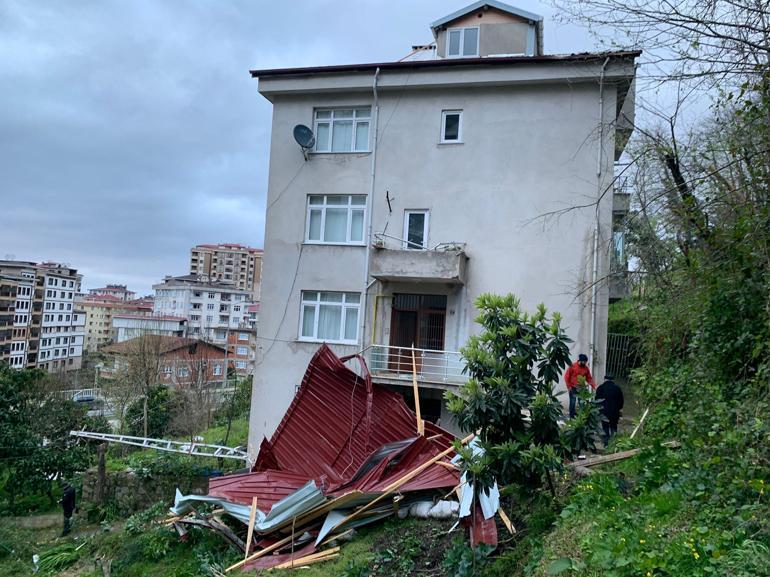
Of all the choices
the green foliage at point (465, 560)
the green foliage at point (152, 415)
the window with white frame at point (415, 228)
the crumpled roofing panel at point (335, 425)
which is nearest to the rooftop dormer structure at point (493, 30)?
the window with white frame at point (415, 228)

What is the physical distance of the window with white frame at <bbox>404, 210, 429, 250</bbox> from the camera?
561 inches

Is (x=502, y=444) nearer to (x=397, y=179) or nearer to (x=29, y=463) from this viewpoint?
(x=397, y=179)

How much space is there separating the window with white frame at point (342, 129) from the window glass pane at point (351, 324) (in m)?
4.86

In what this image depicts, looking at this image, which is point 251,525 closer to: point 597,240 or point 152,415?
point 597,240

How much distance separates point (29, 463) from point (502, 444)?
1786 centimetres

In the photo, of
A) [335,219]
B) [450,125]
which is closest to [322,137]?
[335,219]

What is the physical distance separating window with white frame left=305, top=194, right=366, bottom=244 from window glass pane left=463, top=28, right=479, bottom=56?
6.13 metres

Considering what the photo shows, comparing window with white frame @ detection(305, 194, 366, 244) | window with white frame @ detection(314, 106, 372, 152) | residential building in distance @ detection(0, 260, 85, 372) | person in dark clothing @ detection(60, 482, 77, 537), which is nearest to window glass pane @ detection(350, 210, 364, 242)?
window with white frame @ detection(305, 194, 366, 244)

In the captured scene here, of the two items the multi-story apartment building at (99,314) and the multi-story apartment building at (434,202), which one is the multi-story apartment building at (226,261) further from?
the multi-story apartment building at (434,202)

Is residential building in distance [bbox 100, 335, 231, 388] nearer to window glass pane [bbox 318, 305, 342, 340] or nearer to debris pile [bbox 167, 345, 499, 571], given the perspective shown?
window glass pane [bbox 318, 305, 342, 340]

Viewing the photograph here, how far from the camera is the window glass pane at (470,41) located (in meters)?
16.0

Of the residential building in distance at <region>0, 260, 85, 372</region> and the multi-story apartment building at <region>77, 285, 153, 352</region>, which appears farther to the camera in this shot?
the multi-story apartment building at <region>77, 285, 153, 352</region>

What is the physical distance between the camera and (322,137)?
15.2 meters

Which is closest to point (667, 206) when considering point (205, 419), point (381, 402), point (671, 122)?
point (671, 122)
